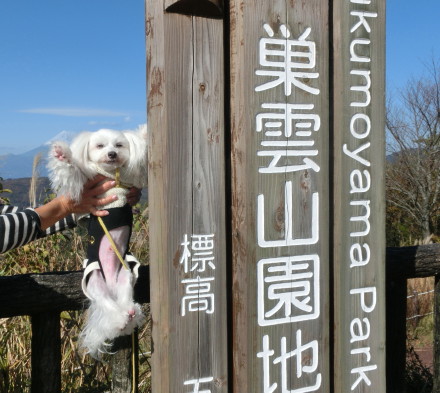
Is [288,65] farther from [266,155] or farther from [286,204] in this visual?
[286,204]

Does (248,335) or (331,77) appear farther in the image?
(331,77)

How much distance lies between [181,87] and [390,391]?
164cm

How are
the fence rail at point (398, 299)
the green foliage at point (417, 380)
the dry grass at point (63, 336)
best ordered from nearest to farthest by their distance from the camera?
the fence rail at point (398, 299) → the dry grass at point (63, 336) → the green foliage at point (417, 380)

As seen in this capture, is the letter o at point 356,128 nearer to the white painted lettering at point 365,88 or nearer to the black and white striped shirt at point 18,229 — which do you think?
the white painted lettering at point 365,88

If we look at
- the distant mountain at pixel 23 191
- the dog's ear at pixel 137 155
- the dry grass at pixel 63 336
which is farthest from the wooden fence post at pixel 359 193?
the distant mountain at pixel 23 191

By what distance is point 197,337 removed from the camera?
1.65 metres

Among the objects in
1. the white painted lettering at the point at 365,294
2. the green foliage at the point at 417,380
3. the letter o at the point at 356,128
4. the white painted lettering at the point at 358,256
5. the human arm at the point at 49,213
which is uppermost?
the letter o at the point at 356,128

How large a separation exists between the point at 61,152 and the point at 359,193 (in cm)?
98

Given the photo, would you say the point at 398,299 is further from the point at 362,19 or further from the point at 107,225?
the point at 107,225

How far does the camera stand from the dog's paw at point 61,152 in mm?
1600

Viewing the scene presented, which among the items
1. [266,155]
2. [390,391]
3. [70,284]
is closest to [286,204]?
[266,155]

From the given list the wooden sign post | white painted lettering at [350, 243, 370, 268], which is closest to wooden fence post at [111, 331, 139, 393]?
the wooden sign post

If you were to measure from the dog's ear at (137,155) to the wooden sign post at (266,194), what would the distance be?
0.31 ft

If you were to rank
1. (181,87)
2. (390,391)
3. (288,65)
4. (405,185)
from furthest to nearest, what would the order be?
(405,185)
(390,391)
(288,65)
(181,87)
